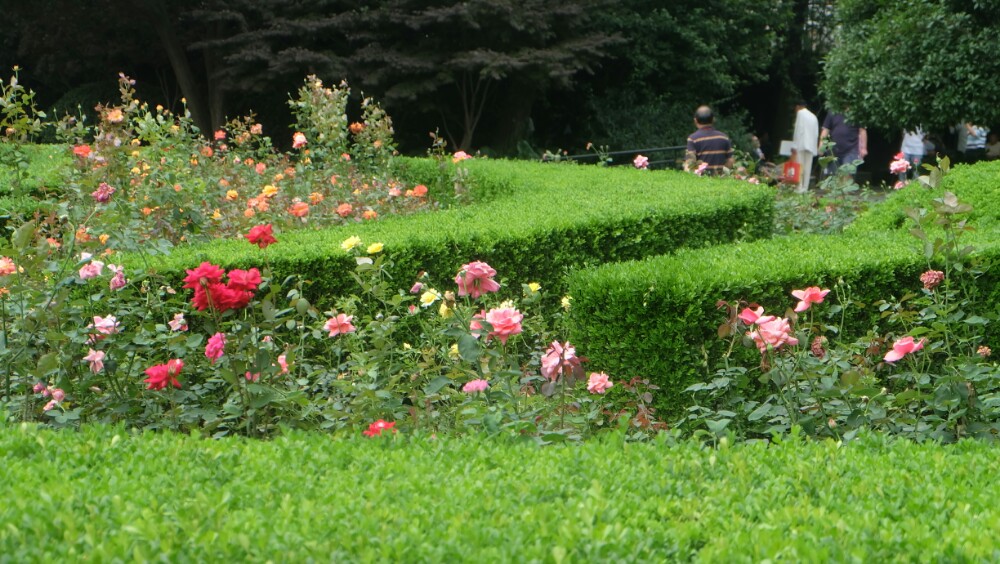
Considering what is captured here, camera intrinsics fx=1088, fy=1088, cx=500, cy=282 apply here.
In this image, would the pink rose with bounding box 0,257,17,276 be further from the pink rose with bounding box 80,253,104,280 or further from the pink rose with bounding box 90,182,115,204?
the pink rose with bounding box 90,182,115,204

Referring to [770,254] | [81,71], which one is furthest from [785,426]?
[81,71]

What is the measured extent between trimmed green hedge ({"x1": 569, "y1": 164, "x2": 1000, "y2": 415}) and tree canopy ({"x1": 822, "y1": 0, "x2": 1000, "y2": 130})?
8765 millimetres

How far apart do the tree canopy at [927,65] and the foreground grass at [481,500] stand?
1156cm

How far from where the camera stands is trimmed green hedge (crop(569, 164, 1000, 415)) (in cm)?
443

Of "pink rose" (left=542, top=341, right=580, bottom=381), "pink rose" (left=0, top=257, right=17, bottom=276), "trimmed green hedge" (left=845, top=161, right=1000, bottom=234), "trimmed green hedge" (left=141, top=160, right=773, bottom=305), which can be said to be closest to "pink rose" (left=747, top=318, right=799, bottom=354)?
"pink rose" (left=542, top=341, right=580, bottom=381)

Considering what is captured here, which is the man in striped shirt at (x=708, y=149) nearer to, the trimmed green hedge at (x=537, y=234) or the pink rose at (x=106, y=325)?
the trimmed green hedge at (x=537, y=234)

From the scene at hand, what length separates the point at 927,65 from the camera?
13.3 metres

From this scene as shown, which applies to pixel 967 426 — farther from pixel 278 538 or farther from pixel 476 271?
pixel 278 538

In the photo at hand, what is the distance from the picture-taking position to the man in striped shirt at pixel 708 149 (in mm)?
10430

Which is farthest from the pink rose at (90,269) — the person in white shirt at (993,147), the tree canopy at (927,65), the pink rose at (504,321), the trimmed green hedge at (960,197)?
the person in white shirt at (993,147)

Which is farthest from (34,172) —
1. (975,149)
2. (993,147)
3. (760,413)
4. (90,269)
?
(975,149)

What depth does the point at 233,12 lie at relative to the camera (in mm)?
20469

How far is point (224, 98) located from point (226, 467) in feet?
69.2

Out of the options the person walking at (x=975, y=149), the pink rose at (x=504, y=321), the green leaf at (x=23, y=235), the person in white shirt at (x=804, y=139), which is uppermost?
the green leaf at (x=23, y=235)
